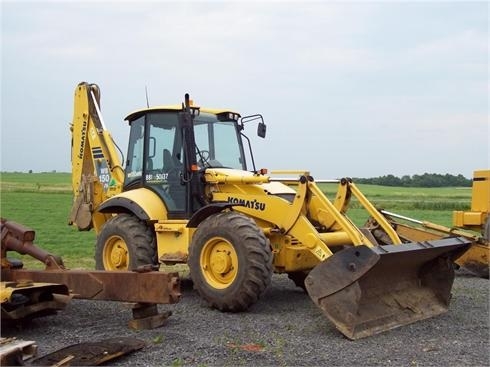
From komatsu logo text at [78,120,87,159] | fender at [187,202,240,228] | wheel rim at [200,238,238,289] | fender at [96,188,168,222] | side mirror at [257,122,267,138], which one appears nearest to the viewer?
wheel rim at [200,238,238,289]

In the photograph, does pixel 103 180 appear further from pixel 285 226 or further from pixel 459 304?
pixel 459 304

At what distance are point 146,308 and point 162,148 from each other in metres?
2.99

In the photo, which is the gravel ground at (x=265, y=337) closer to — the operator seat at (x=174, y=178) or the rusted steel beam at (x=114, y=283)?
the rusted steel beam at (x=114, y=283)

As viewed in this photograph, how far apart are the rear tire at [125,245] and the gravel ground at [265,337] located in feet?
3.12

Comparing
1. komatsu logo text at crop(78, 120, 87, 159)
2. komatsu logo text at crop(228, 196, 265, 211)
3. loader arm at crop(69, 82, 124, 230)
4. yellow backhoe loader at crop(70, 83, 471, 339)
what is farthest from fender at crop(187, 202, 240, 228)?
komatsu logo text at crop(78, 120, 87, 159)

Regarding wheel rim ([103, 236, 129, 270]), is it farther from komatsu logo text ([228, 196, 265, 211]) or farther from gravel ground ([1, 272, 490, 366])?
komatsu logo text ([228, 196, 265, 211])

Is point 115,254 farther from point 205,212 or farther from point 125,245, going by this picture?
point 205,212

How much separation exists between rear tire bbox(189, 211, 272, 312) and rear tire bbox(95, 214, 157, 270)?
3.37ft

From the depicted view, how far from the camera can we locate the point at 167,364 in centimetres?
532

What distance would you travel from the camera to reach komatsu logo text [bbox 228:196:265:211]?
8.13 metres

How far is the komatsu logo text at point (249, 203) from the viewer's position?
813 cm

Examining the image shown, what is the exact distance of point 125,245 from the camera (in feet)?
29.0

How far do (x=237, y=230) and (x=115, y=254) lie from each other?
2.38m

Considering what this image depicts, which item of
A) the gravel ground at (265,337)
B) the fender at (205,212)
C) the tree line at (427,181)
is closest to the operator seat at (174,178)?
the fender at (205,212)
